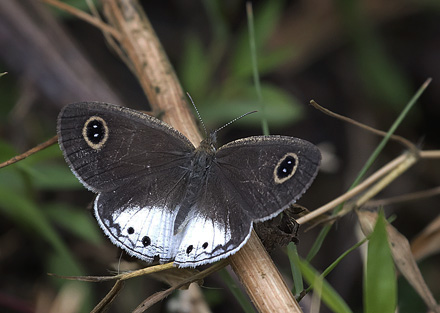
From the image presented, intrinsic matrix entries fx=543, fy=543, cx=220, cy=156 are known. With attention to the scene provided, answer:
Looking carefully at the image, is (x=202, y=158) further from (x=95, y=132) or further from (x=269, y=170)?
(x=95, y=132)

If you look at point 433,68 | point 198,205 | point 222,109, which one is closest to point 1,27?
point 222,109

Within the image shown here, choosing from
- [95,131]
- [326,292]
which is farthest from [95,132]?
[326,292]

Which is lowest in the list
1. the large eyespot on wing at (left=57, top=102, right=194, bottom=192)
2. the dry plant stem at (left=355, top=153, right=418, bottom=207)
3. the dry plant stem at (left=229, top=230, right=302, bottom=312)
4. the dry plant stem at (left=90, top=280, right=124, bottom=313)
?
the dry plant stem at (left=355, top=153, right=418, bottom=207)

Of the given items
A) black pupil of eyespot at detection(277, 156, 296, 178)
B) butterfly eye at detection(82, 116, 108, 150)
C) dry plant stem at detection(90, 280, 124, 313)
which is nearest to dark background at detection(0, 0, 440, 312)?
butterfly eye at detection(82, 116, 108, 150)

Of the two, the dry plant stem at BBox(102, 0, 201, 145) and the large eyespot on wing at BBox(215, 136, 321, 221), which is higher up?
the dry plant stem at BBox(102, 0, 201, 145)

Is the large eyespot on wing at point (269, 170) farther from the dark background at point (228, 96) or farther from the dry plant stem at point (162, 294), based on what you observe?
the dark background at point (228, 96)

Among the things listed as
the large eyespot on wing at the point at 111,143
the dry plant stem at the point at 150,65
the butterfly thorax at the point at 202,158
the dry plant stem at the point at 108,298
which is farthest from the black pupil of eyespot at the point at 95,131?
the dry plant stem at the point at 108,298

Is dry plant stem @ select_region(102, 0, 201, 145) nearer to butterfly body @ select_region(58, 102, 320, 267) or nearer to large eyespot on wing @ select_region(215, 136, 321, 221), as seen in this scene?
butterfly body @ select_region(58, 102, 320, 267)
